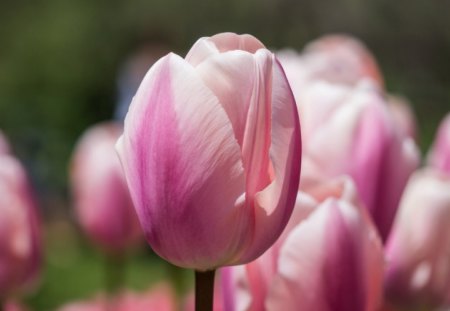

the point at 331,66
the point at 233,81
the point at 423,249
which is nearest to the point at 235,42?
the point at 233,81

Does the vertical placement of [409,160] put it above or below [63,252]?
above

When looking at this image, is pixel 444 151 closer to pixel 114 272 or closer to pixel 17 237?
pixel 17 237

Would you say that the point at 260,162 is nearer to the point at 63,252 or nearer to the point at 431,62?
the point at 63,252

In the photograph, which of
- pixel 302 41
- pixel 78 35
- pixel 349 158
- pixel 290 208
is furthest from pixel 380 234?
pixel 78 35

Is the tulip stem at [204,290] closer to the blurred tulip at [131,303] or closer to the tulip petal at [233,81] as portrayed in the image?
the tulip petal at [233,81]

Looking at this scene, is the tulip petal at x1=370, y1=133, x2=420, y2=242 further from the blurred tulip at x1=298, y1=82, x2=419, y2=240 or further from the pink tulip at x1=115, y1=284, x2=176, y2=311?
the pink tulip at x1=115, y1=284, x2=176, y2=311

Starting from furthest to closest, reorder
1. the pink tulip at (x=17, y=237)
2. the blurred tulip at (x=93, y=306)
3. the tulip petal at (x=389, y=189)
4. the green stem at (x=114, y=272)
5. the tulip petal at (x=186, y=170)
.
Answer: the green stem at (x=114, y=272) → the blurred tulip at (x=93, y=306) → the pink tulip at (x=17, y=237) → the tulip petal at (x=389, y=189) → the tulip petal at (x=186, y=170)

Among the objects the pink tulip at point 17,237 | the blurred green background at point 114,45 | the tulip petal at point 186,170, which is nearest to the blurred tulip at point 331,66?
the pink tulip at point 17,237
